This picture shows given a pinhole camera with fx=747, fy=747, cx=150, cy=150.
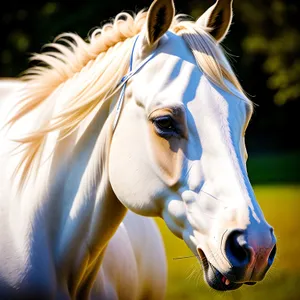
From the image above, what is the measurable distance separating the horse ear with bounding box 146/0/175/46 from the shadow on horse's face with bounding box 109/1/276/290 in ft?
0.12

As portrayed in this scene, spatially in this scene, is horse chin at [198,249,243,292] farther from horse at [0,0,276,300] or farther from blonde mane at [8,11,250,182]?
blonde mane at [8,11,250,182]

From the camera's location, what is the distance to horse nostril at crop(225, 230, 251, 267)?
8.73 ft

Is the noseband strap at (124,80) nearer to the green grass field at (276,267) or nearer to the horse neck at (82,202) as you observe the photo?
the horse neck at (82,202)

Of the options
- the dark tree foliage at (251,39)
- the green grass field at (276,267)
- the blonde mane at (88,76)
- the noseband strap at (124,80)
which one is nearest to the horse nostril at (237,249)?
the blonde mane at (88,76)

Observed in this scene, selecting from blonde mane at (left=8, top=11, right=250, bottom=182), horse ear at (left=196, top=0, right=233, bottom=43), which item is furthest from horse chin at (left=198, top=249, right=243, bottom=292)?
horse ear at (left=196, top=0, right=233, bottom=43)

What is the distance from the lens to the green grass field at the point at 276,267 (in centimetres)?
804

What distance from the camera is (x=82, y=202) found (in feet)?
10.6

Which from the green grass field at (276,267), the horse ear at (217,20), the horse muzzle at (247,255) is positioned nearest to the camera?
the horse muzzle at (247,255)

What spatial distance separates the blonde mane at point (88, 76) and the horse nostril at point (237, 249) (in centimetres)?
64

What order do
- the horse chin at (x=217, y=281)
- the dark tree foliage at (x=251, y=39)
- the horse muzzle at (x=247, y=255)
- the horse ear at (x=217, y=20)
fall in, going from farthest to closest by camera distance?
the dark tree foliage at (x=251, y=39), the horse ear at (x=217, y=20), the horse chin at (x=217, y=281), the horse muzzle at (x=247, y=255)

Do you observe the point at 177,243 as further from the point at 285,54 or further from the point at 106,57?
the point at 285,54

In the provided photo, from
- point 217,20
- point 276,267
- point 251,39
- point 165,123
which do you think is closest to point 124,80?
point 165,123

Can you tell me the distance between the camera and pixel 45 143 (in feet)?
11.0

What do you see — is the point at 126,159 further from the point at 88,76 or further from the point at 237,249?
the point at 237,249
